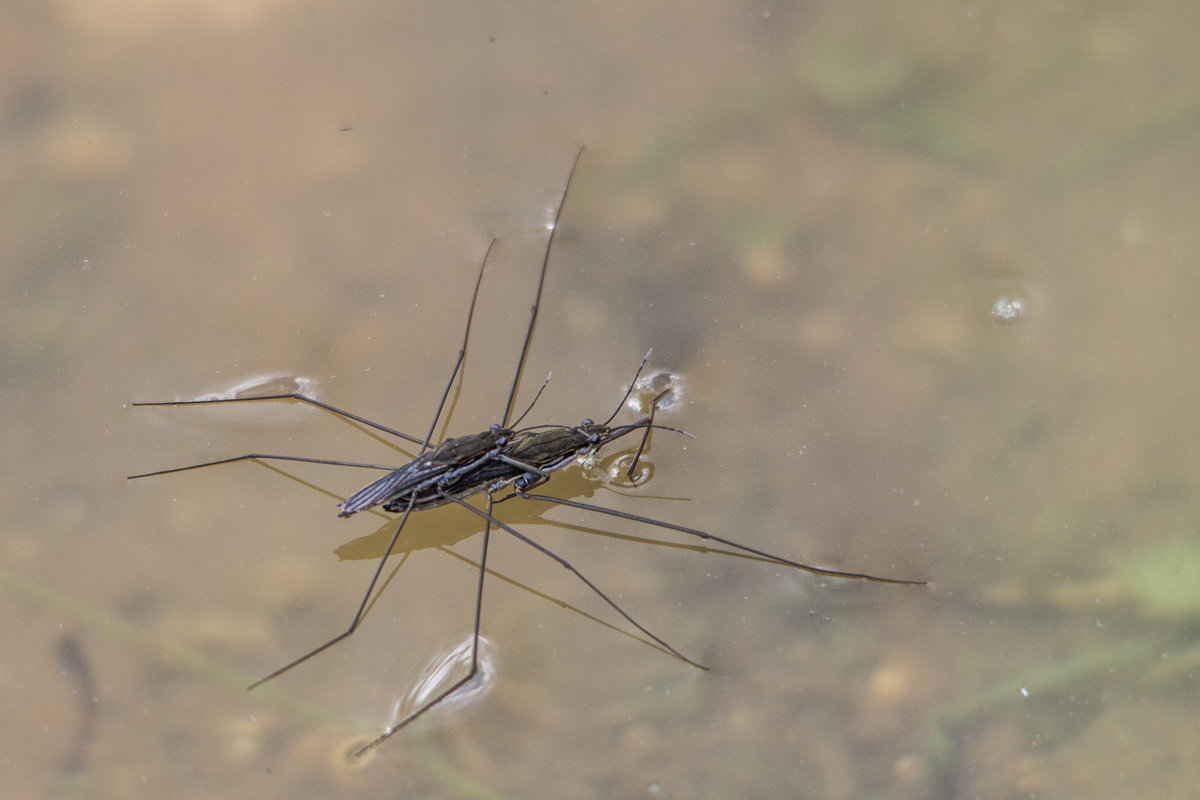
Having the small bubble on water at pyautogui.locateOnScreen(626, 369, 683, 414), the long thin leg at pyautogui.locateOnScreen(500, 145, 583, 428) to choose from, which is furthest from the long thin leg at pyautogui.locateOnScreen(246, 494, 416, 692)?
the small bubble on water at pyautogui.locateOnScreen(626, 369, 683, 414)

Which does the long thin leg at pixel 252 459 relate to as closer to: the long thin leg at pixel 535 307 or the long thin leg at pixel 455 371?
the long thin leg at pixel 455 371

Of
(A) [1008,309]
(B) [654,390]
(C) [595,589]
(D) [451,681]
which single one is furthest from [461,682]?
(A) [1008,309]

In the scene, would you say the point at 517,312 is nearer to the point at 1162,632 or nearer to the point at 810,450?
the point at 810,450

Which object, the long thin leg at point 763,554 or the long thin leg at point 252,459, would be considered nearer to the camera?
the long thin leg at point 763,554

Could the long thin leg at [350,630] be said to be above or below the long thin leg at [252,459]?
below

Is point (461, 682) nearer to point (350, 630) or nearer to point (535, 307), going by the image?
point (350, 630)

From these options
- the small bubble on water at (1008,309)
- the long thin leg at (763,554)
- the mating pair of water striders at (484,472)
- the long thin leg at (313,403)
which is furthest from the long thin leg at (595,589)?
the small bubble on water at (1008,309)

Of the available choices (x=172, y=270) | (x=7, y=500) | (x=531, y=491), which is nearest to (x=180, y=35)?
(x=172, y=270)
